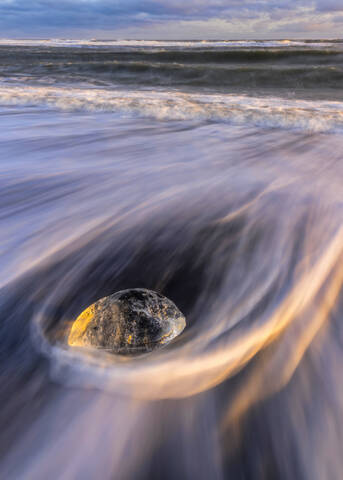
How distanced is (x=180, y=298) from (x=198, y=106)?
5.59 meters

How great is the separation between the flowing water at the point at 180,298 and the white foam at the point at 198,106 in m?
0.76

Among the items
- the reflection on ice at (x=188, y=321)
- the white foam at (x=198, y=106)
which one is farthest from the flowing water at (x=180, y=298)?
the white foam at (x=198, y=106)

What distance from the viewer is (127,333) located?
4.50ft

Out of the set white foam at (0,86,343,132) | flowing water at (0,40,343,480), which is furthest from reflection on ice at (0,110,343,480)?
white foam at (0,86,343,132)

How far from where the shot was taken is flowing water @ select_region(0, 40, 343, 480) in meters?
1.17

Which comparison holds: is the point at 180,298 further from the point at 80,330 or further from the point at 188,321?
the point at 80,330

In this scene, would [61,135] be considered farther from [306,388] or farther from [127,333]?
[306,388]

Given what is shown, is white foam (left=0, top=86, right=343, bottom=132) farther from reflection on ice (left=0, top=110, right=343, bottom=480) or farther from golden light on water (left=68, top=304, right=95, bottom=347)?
golden light on water (left=68, top=304, right=95, bottom=347)

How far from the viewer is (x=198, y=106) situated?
259 inches

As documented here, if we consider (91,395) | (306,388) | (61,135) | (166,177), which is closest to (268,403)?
(306,388)

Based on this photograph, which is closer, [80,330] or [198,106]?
[80,330]

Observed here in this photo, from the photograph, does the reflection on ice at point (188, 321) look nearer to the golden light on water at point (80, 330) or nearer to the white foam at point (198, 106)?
the golden light on water at point (80, 330)

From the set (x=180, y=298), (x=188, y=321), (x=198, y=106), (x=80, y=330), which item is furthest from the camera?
(x=198, y=106)

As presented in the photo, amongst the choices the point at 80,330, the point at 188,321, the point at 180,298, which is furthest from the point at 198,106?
the point at 80,330
